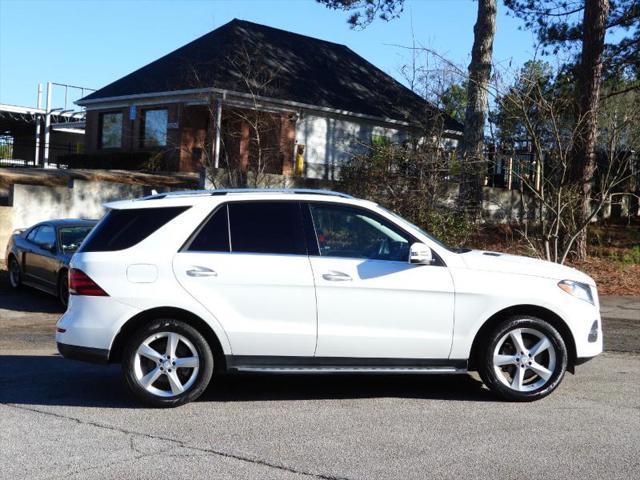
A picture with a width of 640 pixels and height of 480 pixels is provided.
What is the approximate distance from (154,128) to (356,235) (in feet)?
80.2

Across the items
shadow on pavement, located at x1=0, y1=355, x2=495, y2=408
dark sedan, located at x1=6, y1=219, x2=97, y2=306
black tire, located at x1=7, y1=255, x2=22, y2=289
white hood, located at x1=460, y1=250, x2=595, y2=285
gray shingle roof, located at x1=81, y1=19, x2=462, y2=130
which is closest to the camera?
white hood, located at x1=460, y1=250, x2=595, y2=285

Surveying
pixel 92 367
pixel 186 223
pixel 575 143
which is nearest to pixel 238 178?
pixel 575 143

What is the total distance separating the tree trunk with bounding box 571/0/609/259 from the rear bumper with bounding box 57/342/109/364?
13687 millimetres

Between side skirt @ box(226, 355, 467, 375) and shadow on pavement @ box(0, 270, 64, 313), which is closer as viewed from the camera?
side skirt @ box(226, 355, 467, 375)

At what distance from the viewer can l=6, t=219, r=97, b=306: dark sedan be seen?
12.7 metres

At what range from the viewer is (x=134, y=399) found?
6918 millimetres

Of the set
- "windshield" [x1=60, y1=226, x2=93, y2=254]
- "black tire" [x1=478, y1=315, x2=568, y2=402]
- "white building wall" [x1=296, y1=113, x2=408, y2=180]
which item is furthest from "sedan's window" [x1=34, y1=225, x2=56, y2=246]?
"white building wall" [x1=296, y1=113, x2=408, y2=180]

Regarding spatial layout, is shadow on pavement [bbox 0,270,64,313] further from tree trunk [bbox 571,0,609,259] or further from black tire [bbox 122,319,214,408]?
tree trunk [bbox 571,0,609,259]

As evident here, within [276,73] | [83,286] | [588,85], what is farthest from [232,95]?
[83,286]

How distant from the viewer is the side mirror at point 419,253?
21.7 feet

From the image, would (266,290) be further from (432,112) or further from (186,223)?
(432,112)

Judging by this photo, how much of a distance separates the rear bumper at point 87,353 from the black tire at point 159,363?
0.52 ft

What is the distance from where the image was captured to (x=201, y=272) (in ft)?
21.6

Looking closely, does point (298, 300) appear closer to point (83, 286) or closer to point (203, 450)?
point (203, 450)
